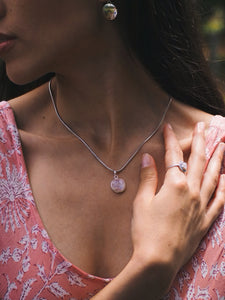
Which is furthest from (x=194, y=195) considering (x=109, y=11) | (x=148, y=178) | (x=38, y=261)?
(x=109, y=11)

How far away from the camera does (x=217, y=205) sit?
81.4 inches

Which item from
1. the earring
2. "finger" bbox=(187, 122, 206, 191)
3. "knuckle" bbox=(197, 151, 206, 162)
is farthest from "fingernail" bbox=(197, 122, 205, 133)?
the earring

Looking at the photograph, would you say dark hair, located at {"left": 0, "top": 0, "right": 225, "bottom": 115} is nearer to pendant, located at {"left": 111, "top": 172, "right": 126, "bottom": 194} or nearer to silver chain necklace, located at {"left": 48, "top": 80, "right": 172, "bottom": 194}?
silver chain necklace, located at {"left": 48, "top": 80, "right": 172, "bottom": 194}

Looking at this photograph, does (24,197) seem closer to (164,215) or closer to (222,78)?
(164,215)

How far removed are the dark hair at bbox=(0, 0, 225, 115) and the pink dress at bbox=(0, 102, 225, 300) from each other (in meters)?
0.52

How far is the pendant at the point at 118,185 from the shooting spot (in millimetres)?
2104

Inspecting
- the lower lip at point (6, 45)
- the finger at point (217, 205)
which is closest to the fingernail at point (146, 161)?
the finger at point (217, 205)

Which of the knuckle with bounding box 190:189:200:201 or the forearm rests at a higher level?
the knuckle with bounding box 190:189:200:201

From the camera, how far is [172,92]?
234cm

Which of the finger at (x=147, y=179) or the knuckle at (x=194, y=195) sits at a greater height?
the finger at (x=147, y=179)

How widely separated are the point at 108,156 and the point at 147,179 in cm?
17

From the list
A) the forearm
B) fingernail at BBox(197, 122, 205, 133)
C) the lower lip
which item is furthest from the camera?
fingernail at BBox(197, 122, 205, 133)

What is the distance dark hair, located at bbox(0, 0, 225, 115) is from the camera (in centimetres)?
221

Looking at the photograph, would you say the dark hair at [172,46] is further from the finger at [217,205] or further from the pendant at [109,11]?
the finger at [217,205]
